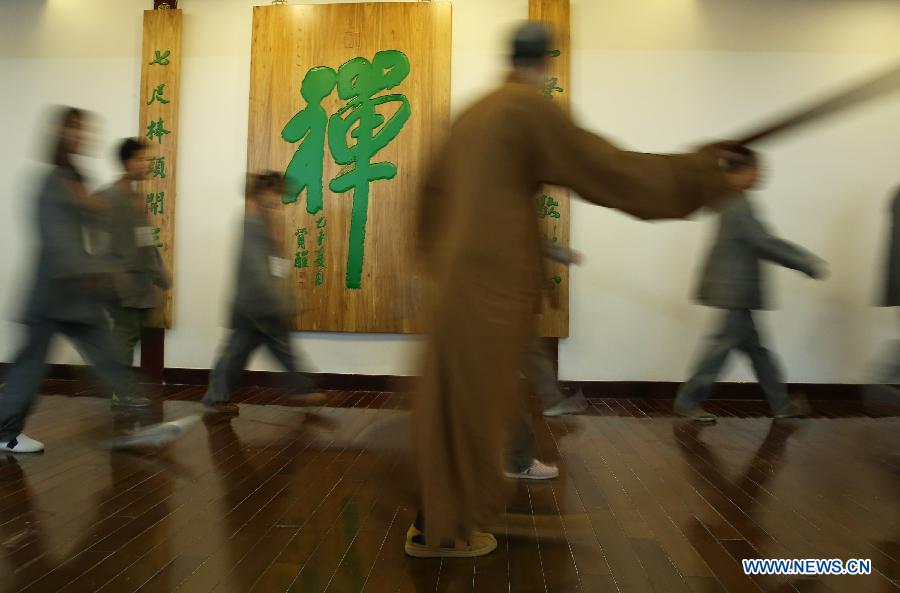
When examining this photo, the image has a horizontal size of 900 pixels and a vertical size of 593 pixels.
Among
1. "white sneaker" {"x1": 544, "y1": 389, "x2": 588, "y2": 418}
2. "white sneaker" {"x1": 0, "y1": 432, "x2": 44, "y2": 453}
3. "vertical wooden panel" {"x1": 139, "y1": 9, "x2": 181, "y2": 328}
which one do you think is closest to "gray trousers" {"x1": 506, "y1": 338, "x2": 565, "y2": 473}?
"white sneaker" {"x1": 544, "y1": 389, "x2": 588, "y2": 418}

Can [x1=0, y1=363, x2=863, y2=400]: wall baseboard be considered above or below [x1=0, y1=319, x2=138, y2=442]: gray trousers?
below

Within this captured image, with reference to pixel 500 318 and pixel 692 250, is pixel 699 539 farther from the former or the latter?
pixel 692 250

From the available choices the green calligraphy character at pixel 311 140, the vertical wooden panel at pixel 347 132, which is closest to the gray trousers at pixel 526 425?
the vertical wooden panel at pixel 347 132

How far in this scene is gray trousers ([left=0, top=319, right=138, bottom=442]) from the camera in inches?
111

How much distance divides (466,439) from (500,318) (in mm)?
298

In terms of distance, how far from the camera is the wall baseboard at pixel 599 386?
4.85 meters

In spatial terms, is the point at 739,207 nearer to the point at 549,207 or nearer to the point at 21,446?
the point at 549,207

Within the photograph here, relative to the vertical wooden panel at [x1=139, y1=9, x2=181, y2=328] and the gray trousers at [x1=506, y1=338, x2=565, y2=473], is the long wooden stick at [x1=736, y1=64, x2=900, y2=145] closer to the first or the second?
the gray trousers at [x1=506, y1=338, x2=565, y2=473]

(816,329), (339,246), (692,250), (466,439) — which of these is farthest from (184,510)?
(816,329)

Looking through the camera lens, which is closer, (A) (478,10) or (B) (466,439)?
(B) (466,439)

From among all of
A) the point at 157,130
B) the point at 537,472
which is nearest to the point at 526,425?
the point at 537,472

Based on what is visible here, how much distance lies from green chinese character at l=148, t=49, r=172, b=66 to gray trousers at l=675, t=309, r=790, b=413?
414 centimetres

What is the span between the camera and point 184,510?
2.32 meters

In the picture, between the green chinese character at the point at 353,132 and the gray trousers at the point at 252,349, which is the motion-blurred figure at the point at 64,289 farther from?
the green chinese character at the point at 353,132
